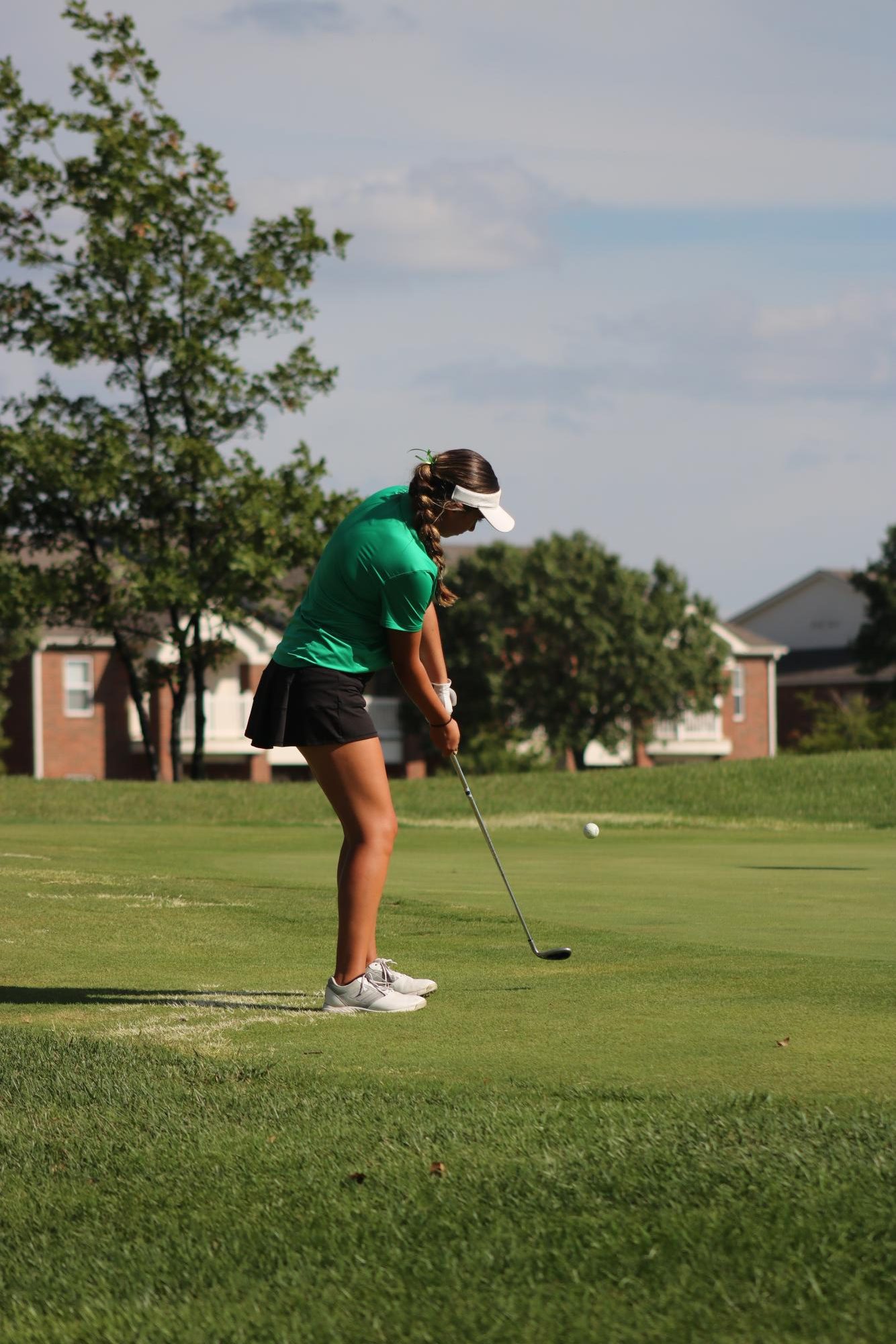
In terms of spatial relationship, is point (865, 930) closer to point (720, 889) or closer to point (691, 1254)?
point (720, 889)

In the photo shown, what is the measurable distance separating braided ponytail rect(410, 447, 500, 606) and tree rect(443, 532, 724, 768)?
4717cm

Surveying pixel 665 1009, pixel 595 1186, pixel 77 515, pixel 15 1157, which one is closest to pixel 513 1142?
pixel 595 1186

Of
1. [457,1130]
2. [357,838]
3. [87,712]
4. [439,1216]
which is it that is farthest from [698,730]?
[439,1216]

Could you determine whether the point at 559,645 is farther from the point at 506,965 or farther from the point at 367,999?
the point at 367,999

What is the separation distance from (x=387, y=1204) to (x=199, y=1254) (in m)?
0.46

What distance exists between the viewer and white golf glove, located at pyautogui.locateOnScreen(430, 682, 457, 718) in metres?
6.54

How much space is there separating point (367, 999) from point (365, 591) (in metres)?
1.52

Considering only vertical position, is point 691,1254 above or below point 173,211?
below

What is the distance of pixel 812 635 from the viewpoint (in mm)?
78625

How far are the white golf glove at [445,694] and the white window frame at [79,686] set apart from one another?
4748cm

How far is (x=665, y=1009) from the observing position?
5.83 meters

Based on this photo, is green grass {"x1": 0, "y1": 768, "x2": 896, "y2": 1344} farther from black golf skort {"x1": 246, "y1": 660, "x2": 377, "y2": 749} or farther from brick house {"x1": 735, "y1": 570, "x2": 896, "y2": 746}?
brick house {"x1": 735, "y1": 570, "x2": 896, "y2": 746}

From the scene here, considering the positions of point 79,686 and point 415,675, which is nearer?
point 415,675

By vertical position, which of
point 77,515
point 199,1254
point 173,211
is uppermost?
point 173,211
